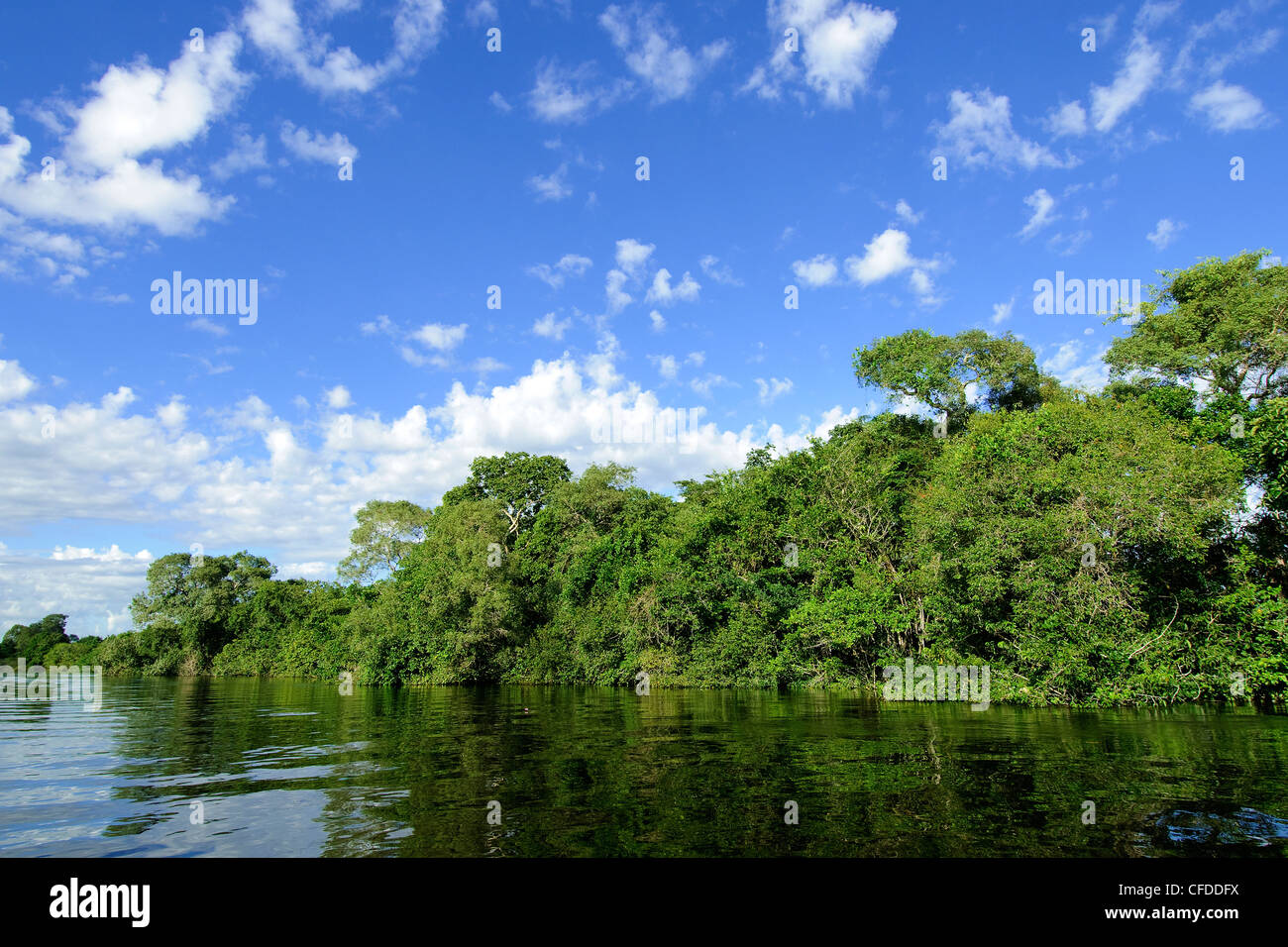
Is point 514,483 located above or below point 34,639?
above

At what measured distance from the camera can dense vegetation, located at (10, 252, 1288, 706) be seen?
22.6 m

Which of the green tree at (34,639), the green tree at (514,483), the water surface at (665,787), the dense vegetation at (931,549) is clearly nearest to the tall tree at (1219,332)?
the dense vegetation at (931,549)

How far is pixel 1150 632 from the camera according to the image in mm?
22531

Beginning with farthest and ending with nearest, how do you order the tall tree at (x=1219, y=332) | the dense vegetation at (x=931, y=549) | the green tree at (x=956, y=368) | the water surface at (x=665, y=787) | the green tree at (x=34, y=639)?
1. the green tree at (x=34, y=639)
2. the green tree at (x=956, y=368)
3. the tall tree at (x=1219, y=332)
4. the dense vegetation at (x=931, y=549)
5. the water surface at (x=665, y=787)

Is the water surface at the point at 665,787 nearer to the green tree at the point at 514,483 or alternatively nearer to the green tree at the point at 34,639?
the green tree at the point at 514,483

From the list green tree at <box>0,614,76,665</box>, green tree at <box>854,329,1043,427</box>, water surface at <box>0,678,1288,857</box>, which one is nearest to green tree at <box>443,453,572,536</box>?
green tree at <box>854,329,1043,427</box>

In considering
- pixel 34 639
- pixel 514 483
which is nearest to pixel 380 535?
pixel 514 483

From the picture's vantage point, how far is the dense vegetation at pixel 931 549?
2258cm

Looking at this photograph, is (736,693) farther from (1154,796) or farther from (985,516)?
(1154,796)

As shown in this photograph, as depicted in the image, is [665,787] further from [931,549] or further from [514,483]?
[514,483]

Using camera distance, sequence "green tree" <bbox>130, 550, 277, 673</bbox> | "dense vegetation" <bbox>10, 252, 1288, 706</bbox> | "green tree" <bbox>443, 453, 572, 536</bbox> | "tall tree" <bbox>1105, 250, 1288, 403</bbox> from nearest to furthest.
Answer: "dense vegetation" <bbox>10, 252, 1288, 706</bbox> < "tall tree" <bbox>1105, 250, 1288, 403</bbox> < "green tree" <bbox>443, 453, 572, 536</bbox> < "green tree" <bbox>130, 550, 277, 673</bbox>

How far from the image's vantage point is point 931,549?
1092 inches

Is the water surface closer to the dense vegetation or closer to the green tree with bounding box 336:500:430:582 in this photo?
the dense vegetation
